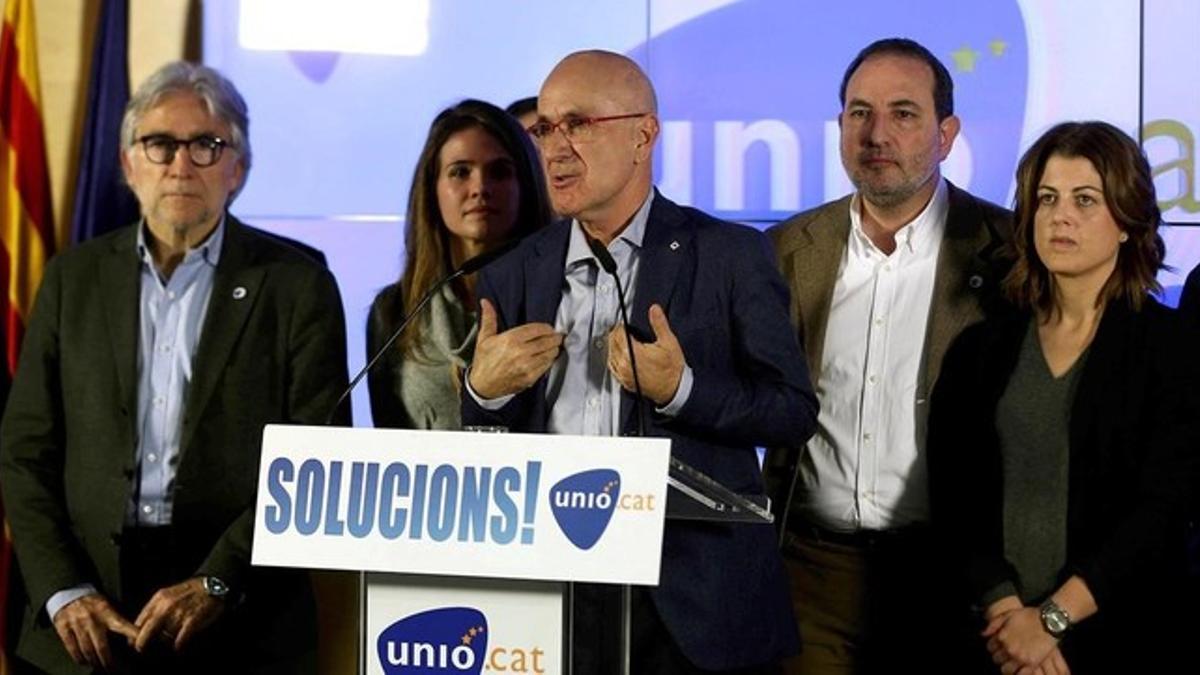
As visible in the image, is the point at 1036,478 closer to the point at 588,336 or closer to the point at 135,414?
the point at 588,336

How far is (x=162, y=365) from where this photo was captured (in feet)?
13.4

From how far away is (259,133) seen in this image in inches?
209

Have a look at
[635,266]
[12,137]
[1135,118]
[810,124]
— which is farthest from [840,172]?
[12,137]

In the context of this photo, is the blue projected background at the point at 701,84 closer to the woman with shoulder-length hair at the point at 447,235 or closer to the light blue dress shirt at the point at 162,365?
the woman with shoulder-length hair at the point at 447,235

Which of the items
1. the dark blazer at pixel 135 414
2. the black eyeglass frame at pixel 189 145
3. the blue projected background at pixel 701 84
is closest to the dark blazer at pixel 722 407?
the dark blazer at pixel 135 414

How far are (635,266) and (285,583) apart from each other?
1207 millimetres

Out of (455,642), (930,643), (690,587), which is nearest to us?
(455,642)

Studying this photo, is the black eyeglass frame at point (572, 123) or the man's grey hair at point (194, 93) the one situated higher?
the man's grey hair at point (194, 93)

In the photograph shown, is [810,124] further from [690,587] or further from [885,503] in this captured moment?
[690,587]

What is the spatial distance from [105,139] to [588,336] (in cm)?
229

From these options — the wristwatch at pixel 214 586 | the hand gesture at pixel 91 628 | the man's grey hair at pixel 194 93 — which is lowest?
the hand gesture at pixel 91 628

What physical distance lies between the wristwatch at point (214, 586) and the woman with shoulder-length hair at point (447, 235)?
69 cm

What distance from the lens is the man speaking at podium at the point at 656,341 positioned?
130 inches

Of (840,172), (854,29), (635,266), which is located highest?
(854,29)
